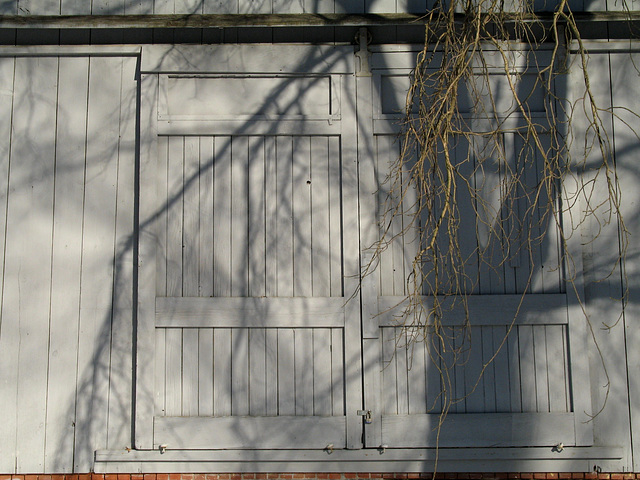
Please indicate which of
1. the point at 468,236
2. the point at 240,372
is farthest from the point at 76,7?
the point at 468,236

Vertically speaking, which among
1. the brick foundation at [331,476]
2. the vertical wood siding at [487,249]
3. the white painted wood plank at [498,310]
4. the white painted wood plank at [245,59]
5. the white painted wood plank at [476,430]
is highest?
the white painted wood plank at [245,59]

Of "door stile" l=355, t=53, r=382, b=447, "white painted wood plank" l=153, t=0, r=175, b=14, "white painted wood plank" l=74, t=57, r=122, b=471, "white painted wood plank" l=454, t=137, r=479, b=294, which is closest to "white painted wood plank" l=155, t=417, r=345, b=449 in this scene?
"door stile" l=355, t=53, r=382, b=447

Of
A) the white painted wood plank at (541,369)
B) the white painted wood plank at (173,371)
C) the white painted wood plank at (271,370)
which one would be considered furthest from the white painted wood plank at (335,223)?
the white painted wood plank at (541,369)

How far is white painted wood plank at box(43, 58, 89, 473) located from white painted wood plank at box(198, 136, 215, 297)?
824mm

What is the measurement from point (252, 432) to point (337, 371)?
2.21 ft

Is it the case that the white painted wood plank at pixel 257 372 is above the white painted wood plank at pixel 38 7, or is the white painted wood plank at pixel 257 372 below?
below

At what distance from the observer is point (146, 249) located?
369 cm

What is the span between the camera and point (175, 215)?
12.2 feet

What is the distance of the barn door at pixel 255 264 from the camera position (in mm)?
3627

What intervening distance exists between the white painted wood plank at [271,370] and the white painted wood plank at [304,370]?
132 mm

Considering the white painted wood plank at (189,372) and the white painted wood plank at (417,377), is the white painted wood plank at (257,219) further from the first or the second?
the white painted wood plank at (417,377)

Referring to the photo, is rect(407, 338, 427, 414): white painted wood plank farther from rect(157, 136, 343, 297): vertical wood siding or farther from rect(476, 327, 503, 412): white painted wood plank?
rect(157, 136, 343, 297): vertical wood siding

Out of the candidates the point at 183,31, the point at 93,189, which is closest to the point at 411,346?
the point at 93,189

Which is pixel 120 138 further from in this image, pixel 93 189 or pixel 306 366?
pixel 306 366
